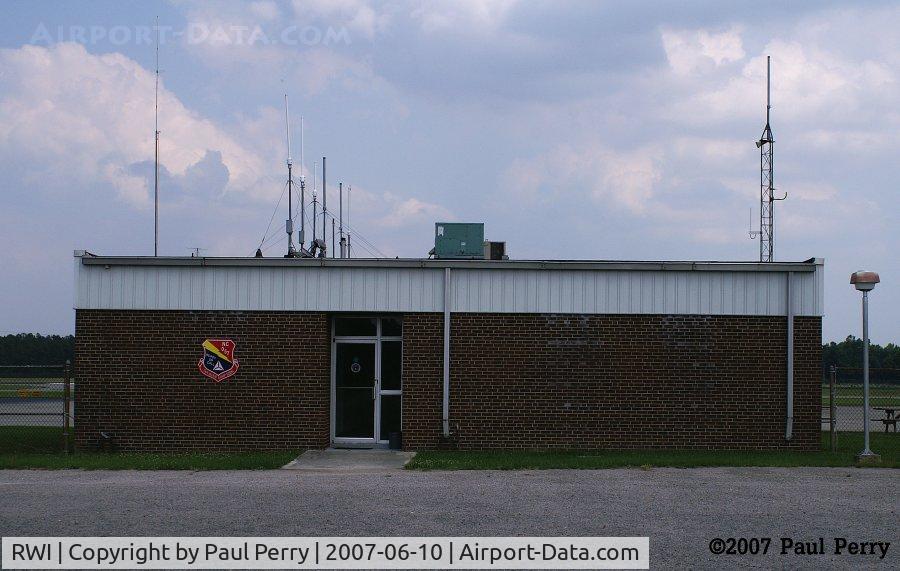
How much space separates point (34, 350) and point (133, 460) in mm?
49689

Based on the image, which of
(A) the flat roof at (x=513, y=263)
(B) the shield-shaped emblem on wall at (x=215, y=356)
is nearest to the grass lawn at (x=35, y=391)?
(B) the shield-shaped emblem on wall at (x=215, y=356)

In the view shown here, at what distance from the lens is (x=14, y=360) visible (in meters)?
58.6

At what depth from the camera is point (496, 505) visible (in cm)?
1118

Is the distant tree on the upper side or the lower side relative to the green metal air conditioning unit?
lower

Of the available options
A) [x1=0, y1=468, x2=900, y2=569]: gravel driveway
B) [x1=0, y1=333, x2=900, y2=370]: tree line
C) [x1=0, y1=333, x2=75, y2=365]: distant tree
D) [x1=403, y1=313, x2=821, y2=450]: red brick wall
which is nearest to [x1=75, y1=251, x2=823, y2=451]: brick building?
[x1=403, y1=313, x2=821, y2=450]: red brick wall

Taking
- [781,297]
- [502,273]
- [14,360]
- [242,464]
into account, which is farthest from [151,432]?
[14,360]

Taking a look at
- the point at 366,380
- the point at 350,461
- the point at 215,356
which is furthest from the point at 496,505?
the point at 215,356

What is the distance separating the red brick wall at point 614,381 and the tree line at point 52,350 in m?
34.3

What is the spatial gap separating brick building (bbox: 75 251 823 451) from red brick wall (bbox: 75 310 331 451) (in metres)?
0.03

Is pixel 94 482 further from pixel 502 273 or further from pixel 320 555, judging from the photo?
pixel 502 273

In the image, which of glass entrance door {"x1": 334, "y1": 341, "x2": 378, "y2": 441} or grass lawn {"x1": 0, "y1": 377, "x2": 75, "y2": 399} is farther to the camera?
grass lawn {"x1": 0, "y1": 377, "x2": 75, "y2": 399}

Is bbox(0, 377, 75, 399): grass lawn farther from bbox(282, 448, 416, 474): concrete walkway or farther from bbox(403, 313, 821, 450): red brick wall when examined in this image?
bbox(403, 313, 821, 450): red brick wall

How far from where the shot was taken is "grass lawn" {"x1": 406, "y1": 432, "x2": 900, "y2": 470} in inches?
579

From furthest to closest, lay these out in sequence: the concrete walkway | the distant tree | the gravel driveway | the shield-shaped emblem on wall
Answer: the distant tree → the shield-shaped emblem on wall → the concrete walkway → the gravel driveway
